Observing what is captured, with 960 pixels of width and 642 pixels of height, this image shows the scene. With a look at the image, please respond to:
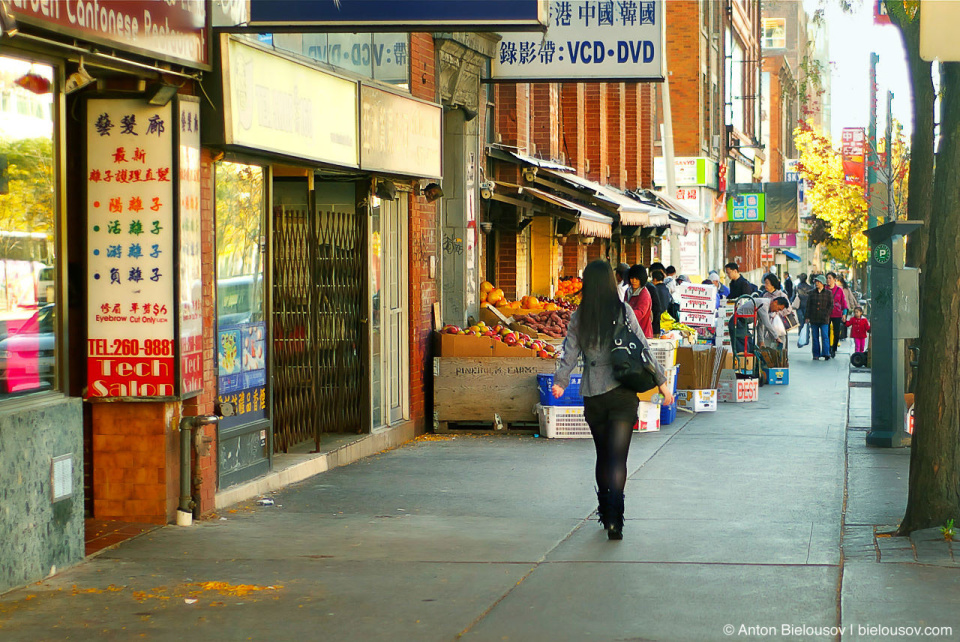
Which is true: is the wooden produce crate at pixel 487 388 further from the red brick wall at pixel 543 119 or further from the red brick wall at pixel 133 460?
the red brick wall at pixel 543 119

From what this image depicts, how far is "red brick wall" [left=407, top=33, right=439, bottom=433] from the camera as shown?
1358cm

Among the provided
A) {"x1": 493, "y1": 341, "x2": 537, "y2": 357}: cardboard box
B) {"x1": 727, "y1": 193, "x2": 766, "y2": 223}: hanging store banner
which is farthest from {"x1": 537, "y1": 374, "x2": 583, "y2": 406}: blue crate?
{"x1": 727, "y1": 193, "x2": 766, "y2": 223}: hanging store banner

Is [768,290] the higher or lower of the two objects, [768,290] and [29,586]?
the higher

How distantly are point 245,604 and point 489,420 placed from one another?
25.2 ft

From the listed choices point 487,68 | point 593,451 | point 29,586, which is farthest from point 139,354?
point 487,68

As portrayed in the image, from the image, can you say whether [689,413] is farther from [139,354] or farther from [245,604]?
[245,604]

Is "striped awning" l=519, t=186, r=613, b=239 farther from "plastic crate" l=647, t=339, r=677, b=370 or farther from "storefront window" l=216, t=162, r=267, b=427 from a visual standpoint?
"storefront window" l=216, t=162, r=267, b=427

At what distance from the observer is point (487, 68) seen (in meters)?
15.5

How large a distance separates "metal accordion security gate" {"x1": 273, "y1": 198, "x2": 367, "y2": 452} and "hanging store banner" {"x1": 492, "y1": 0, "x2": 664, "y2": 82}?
140 inches

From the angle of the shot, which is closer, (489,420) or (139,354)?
(139,354)

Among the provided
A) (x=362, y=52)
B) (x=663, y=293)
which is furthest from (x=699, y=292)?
(x=362, y=52)

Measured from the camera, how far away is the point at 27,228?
7.34m

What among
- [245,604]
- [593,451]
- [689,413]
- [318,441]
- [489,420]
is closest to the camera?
[245,604]

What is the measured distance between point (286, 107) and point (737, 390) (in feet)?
32.2
